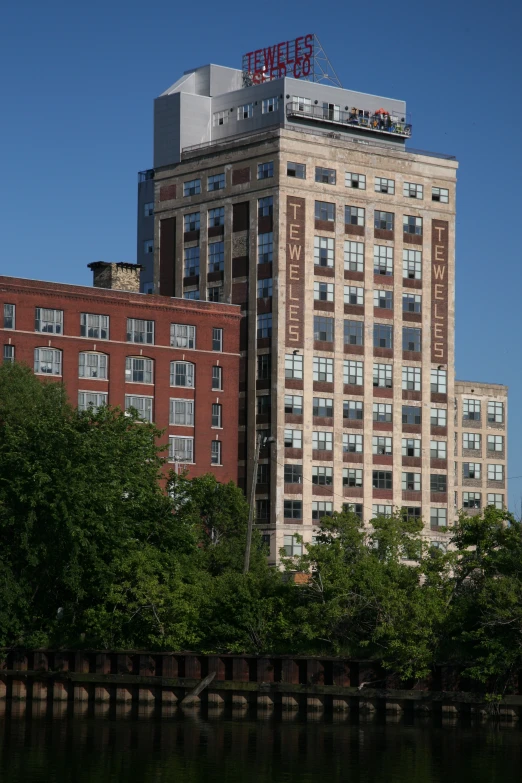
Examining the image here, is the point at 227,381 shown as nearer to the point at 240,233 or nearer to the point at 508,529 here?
the point at 240,233

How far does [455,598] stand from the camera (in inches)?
2776

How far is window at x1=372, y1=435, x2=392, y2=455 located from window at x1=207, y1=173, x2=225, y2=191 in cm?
2819

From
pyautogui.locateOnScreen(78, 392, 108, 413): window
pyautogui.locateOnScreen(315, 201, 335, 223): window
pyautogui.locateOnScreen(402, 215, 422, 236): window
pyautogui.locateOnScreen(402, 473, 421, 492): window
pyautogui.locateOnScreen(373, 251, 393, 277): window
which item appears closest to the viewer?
pyautogui.locateOnScreen(78, 392, 108, 413): window

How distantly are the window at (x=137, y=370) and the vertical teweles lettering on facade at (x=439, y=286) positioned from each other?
31.7m

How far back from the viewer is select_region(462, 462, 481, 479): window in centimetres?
16762

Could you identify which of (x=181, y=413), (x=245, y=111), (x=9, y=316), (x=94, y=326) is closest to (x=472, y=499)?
(x=181, y=413)

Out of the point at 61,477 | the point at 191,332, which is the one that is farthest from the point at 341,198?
the point at 61,477

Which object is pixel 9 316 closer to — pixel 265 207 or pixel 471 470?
pixel 265 207

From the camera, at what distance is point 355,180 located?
137m

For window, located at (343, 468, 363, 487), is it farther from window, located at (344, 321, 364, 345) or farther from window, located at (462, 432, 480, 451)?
window, located at (462, 432, 480, 451)

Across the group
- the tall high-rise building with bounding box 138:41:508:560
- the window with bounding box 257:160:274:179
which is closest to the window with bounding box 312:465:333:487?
the tall high-rise building with bounding box 138:41:508:560

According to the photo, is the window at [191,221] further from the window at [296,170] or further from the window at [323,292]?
the window at [323,292]

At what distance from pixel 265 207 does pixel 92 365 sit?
23903 millimetres

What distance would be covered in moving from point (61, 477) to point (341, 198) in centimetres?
6600
